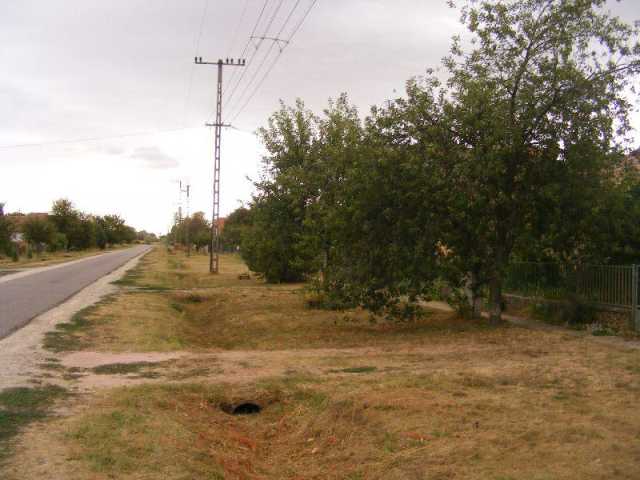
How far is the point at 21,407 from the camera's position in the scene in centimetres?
798

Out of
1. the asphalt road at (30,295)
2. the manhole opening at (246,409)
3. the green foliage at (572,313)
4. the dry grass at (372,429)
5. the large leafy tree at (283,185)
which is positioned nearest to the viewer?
the dry grass at (372,429)

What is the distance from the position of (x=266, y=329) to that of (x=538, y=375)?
30.6ft

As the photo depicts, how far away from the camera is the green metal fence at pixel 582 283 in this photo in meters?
14.8

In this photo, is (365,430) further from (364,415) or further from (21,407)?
(21,407)

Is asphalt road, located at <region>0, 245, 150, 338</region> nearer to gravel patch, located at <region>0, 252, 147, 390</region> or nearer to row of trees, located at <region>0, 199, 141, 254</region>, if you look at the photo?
gravel patch, located at <region>0, 252, 147, 390</region>

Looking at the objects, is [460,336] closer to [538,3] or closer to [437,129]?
[437,129]

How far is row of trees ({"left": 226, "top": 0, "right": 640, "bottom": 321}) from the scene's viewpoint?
47.4ft

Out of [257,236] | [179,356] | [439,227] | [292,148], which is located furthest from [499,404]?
[257,236]

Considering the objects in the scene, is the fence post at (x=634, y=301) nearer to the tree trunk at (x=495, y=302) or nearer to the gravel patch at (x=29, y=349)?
the tree trunk at (x=495, y=302)

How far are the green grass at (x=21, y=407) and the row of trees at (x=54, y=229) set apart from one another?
47.8m

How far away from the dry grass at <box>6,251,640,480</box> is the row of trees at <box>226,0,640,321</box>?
2.26 m

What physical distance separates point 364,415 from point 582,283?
10.8 meters

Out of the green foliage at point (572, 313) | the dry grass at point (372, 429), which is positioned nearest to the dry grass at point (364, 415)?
the dry grass at point (372, 429)

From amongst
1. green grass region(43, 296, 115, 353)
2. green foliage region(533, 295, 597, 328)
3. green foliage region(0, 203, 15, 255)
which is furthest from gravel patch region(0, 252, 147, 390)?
green foliage region(0, 203, 15, 255)
